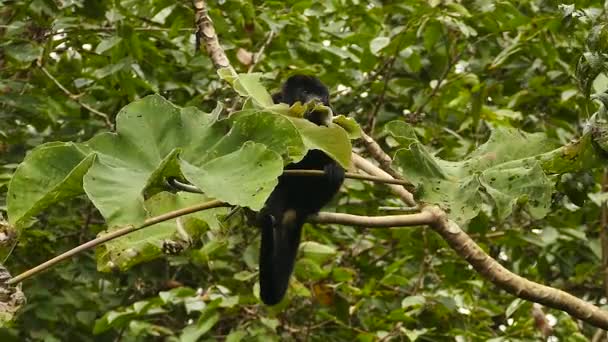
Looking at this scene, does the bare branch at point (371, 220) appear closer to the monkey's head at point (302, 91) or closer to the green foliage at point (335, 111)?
the green foliage at point (335, 111)

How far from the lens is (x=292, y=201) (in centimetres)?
314

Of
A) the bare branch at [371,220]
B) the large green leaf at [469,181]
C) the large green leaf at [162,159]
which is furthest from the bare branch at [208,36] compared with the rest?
the large green leaf at [162,159]

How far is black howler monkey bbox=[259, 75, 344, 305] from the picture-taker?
2979 millimetres

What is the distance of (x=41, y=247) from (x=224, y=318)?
0.84m

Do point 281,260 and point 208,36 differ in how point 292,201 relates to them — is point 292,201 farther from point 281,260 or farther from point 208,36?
point 208,36

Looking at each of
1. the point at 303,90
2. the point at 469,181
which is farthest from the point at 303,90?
the point at 469,181

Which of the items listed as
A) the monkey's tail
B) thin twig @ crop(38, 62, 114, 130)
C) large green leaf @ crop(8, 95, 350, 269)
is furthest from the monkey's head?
large green leaf @ crop(8, 95, 350, 269)

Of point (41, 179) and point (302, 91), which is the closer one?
point (41, 179)

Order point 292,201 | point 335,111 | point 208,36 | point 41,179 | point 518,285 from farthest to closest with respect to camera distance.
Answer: point 335,111 < point 292,201 < point 208,36 < point 518,285 < point 41,179

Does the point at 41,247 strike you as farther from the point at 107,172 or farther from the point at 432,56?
the point at 107,172

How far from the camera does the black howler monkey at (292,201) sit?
298cm

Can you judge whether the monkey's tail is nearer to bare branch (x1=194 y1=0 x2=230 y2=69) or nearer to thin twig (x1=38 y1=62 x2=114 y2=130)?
bare branch (x1=194 y1=0 x2=230 y2=69)

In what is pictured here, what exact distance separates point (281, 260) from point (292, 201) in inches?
9.5

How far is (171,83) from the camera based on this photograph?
12.6 feet
